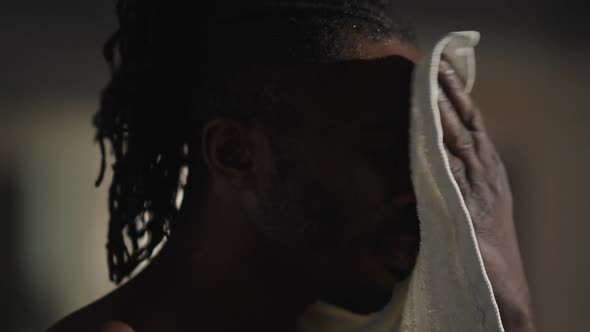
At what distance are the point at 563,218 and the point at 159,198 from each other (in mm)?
2277

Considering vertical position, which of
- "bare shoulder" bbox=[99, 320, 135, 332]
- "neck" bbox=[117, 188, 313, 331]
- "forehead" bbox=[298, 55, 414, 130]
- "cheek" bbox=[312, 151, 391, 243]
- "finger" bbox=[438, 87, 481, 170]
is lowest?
"bare shoulder" bbox=[99, 320, 135, 332]

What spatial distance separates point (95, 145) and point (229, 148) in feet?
6.24

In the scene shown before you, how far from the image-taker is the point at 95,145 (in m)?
3.32

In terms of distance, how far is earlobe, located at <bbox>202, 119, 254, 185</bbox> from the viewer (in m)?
1.52

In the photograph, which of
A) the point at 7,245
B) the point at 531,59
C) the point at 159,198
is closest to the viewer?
the point at 159,198

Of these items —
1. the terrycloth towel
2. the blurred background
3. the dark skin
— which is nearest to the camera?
the terrycloth towel

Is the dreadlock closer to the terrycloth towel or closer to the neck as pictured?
the neck

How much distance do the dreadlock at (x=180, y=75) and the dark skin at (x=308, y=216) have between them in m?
0.06

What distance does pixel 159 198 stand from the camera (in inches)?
67.7

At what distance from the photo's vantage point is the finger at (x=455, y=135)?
132cm

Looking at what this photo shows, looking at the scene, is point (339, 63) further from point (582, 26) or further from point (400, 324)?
point (582, 26)

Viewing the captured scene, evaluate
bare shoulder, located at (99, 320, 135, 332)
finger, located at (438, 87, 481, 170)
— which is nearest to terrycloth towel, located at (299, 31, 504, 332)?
finger, located at (438, 87, 481, 170)

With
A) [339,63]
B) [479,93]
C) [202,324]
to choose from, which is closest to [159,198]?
[202,324]

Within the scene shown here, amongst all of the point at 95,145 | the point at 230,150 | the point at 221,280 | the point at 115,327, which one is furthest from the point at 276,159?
the point at 95,145
